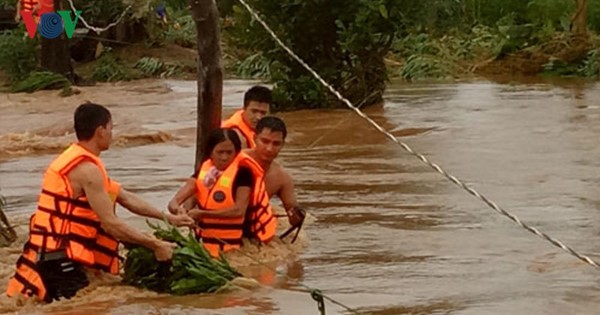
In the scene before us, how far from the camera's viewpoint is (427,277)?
8.06 meters

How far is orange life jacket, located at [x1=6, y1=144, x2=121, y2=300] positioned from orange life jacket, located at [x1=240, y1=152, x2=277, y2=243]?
1.44 m

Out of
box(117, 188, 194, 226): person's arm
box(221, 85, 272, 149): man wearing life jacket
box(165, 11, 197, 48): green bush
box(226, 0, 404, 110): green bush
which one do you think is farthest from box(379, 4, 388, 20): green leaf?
box(165, 11, 197, 48): green bush

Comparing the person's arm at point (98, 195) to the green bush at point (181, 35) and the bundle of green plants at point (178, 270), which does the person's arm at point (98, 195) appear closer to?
the bundle of green plants at point (178, 270)

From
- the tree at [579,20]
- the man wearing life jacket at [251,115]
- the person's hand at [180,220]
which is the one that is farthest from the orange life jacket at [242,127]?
the tree at [579,20]

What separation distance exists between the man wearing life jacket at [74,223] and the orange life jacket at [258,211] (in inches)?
52.0

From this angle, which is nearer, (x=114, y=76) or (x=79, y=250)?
(x=79, y=250)

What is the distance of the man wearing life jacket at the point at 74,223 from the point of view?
23.7ft

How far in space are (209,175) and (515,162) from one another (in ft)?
18.7

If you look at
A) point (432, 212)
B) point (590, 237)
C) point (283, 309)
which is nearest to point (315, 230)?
point (432, 212)

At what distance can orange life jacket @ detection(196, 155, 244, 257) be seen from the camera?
8.54 meters

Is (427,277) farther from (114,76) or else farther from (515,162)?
(114,76)

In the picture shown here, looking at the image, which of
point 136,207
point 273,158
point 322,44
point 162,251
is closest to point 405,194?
point 273,158

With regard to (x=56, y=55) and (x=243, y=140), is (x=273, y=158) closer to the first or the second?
(x=243, y=140)

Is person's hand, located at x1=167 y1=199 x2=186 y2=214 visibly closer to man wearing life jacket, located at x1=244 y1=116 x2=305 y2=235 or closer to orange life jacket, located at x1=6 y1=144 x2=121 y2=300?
man wearing life jacket, located at x1=244 y1=116 x2=305 y2=235
